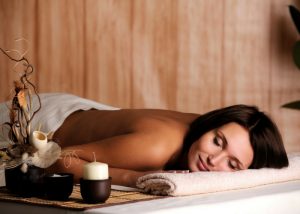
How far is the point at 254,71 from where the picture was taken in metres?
3.91

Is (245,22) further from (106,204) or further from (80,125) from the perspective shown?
(106,204)

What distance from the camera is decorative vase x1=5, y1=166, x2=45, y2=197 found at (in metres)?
2.00

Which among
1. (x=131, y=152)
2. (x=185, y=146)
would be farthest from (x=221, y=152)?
(x=131, y=152)

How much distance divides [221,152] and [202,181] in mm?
318

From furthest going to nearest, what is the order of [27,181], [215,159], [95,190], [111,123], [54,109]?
[54,109] → [111,123] → [215,159] → [27,181] → [95,190]

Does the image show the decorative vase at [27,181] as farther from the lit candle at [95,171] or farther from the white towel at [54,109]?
the white towel at [54,109]

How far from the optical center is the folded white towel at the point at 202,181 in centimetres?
206

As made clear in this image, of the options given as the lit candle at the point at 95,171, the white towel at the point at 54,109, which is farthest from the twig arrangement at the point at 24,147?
the white towel at the point at 54,109

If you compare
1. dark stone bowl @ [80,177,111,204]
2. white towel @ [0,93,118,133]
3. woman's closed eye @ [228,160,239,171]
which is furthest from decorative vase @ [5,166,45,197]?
white towel @ [0,93,118,133]

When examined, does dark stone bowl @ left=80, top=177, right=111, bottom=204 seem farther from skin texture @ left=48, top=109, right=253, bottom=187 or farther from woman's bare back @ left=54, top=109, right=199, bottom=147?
woman's bare back @ left=54, top=109, right=199, bottom=147

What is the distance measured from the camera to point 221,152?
243 cm

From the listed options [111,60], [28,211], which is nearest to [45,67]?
[111,60]

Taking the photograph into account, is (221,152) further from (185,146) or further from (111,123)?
(111,123)

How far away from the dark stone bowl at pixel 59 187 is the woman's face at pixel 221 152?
60cm
